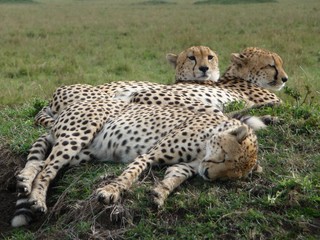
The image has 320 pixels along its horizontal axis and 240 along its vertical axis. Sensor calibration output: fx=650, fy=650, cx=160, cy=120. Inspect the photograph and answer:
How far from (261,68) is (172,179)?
2.68 metres

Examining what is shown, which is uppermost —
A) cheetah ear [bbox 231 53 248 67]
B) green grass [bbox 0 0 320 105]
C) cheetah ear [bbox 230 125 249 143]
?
cheetah ear [bbox 230 125 249 143]

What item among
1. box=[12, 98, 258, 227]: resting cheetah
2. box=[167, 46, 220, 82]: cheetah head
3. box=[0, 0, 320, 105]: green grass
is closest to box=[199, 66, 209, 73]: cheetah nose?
box=[167, 46, 220, 82]: cheetah head

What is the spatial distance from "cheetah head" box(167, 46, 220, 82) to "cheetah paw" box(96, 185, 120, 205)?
279cm

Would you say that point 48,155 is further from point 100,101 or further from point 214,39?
point 214,39

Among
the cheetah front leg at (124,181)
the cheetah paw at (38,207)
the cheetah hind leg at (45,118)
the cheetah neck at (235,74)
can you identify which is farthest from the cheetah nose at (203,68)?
the cheetah paw at (38,207)

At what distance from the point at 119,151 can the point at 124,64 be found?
659cm

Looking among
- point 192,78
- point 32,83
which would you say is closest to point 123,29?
point 32,83

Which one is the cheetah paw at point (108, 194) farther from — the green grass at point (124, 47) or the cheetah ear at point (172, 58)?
the green grass at point (124, 47)

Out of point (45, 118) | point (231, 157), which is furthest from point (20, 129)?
point (231, 157)

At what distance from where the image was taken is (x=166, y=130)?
4.51m

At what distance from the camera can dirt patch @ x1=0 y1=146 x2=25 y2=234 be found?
164 inches

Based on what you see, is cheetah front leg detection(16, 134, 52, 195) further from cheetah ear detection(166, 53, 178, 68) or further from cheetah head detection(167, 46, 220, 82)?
cheetah ear detection(166, 53, 178, 68)

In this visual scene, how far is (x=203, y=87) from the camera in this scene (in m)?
5.77

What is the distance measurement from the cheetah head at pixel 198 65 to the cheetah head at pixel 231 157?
8.13 feet
